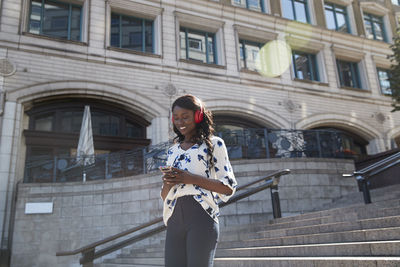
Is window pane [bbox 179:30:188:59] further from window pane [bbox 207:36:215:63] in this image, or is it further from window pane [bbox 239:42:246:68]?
window pane [bbox 239:42:246:68]

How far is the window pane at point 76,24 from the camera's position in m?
15.5

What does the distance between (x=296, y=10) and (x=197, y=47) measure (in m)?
7.29

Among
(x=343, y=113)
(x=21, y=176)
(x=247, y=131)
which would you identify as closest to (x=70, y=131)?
(x=21, y=176)

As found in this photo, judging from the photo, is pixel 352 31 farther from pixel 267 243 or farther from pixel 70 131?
pixel 267 243

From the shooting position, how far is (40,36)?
14.4m

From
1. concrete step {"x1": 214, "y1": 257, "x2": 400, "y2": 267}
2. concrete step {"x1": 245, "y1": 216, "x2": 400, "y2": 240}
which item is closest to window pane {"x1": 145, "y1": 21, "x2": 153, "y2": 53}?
concrete step {"x1": 245, "y1": 216, "x2": 400, "y2": 240}

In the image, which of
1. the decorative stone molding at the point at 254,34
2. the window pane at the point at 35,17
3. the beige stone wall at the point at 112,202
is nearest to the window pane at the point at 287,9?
the decorative stone molding at the point at 254,34

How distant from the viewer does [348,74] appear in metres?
21.7

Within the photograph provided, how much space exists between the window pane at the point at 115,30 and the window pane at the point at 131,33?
0.26 metres

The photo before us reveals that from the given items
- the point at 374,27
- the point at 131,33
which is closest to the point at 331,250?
the point at 131,33

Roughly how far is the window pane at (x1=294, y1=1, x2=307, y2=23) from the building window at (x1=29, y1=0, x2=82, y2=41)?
40.5 ft

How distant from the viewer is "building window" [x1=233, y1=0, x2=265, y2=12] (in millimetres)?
19469

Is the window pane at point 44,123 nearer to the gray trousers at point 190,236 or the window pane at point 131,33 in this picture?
the window pane at point 131,33

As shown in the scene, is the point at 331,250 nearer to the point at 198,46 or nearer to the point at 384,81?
the point at 198,46
